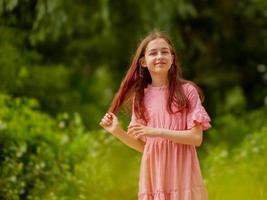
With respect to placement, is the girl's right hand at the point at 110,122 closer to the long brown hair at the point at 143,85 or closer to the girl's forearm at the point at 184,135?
the long brown hair at the point at 143,85

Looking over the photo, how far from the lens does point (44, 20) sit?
1191 cm

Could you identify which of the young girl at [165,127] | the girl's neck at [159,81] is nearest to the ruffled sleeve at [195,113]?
the young girl at [165,127]

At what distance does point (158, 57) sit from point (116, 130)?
0.46 metres

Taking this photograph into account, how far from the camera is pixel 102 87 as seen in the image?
18.4m

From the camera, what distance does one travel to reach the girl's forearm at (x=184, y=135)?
5.09 m

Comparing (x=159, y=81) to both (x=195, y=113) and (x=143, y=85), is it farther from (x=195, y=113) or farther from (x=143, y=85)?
(x=195, y=113)

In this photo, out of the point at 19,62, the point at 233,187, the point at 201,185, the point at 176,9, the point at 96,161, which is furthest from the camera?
the point at 176,9

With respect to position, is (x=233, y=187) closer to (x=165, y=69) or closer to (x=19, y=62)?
(x=165, y=69)

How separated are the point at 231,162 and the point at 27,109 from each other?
6.54 ft

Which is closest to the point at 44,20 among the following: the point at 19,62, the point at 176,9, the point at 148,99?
the point at 19,62

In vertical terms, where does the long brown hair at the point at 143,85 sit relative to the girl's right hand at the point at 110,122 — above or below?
above

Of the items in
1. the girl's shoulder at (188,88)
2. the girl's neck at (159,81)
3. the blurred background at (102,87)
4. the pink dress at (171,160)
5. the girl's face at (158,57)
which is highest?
the blurred background at (102,87)

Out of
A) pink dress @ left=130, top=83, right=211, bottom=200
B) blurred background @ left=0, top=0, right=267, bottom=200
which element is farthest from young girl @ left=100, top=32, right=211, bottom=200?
blurred background @ left=0, top=0, right=267, bottom=200

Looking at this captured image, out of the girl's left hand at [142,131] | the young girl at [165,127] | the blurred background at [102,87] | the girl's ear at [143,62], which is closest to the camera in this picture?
the girl's left hand at [142,131]
